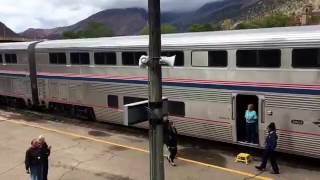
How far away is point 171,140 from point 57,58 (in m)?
9.74

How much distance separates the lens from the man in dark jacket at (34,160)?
11.7 meters

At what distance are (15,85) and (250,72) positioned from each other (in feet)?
51.2

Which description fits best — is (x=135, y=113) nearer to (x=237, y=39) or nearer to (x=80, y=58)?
(x=237, y=39)

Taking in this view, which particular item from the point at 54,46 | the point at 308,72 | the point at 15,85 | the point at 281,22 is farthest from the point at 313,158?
the point at 281,22

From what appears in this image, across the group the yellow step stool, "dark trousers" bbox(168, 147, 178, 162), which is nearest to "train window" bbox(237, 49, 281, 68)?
the yellow step stool

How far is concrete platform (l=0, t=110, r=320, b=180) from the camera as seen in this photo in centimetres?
1393

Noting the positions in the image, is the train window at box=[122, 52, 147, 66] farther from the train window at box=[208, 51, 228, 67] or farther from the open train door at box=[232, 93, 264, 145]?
the open train door at box=[232, 93, 264, 145]

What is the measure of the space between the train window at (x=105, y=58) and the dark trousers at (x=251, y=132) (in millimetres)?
6467

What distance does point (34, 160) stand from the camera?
38.5 feet

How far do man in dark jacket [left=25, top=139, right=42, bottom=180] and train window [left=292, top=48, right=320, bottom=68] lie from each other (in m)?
7.08

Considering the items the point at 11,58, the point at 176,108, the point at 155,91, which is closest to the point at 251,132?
the point at 176,108

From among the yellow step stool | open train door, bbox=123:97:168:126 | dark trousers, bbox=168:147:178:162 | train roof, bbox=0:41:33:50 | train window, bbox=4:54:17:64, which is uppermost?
train roof, bbox=0:41:33:50

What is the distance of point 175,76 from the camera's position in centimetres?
1639

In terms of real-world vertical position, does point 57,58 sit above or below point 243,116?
above
